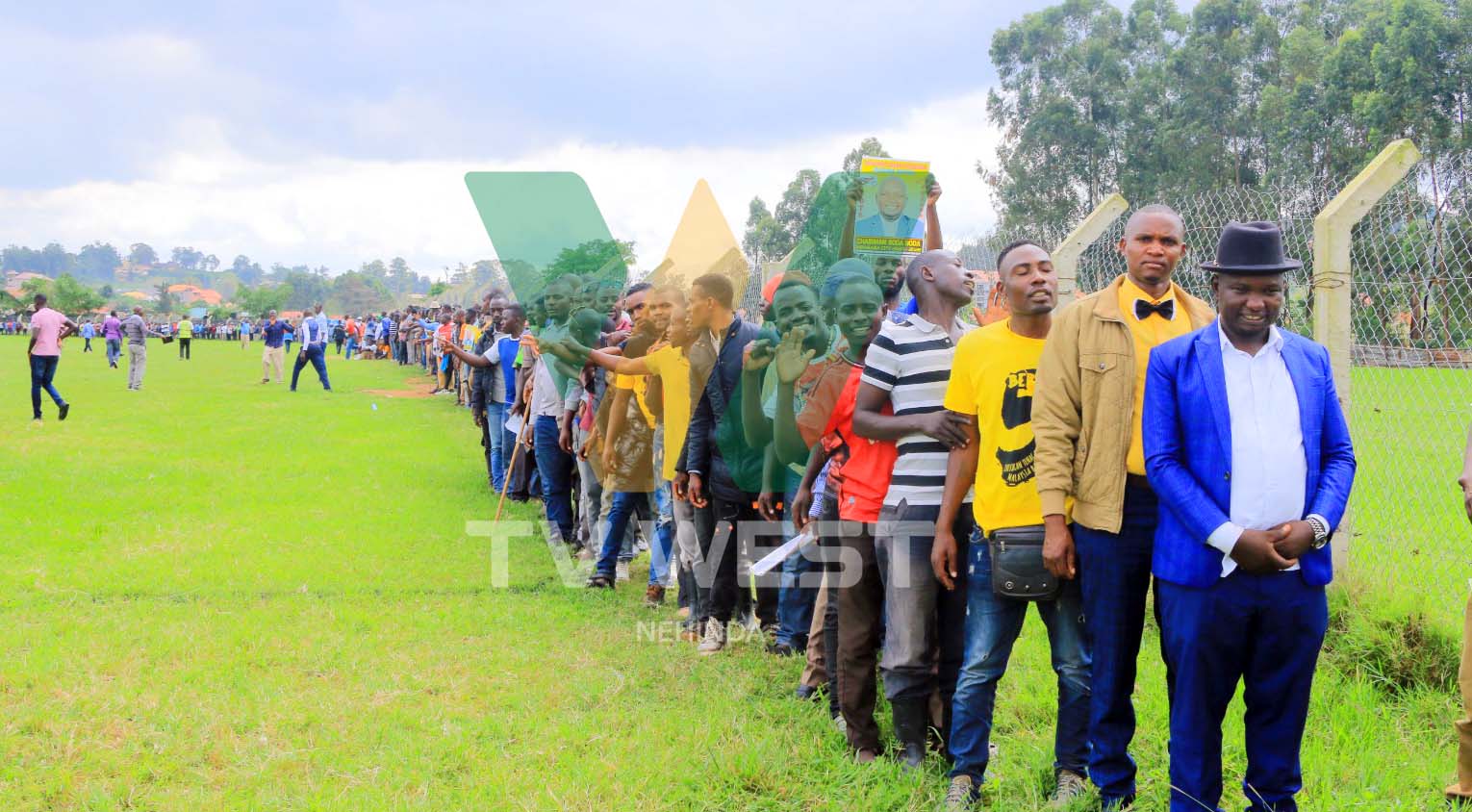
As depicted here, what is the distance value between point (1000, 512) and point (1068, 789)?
95cm

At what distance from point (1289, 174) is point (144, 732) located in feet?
96.4

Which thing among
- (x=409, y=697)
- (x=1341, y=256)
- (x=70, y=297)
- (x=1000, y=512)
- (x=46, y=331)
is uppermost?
(x=70, y=297)

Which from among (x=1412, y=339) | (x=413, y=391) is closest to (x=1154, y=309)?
(x=1412, y=339)

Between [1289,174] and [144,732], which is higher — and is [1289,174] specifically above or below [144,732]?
above

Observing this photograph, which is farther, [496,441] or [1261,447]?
[496,441]

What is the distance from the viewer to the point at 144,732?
4.40 meters

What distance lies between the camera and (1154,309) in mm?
3426

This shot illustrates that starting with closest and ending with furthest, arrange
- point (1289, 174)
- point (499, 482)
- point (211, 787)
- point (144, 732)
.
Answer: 1. point (211, 787)
2. point (144, 732)
3. point (499, 482)
4. point (1289, 174)

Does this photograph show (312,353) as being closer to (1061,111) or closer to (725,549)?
(725,549)

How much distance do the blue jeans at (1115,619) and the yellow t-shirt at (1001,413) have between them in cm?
17

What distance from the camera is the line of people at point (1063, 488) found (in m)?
2.93

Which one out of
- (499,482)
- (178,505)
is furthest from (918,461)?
(178,505)

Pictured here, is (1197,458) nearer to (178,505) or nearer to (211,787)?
(211,787)

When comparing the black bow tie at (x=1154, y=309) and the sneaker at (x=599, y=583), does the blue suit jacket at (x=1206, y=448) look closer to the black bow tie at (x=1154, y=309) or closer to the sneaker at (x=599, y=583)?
the black bow tie at (x=1154, y=309)
